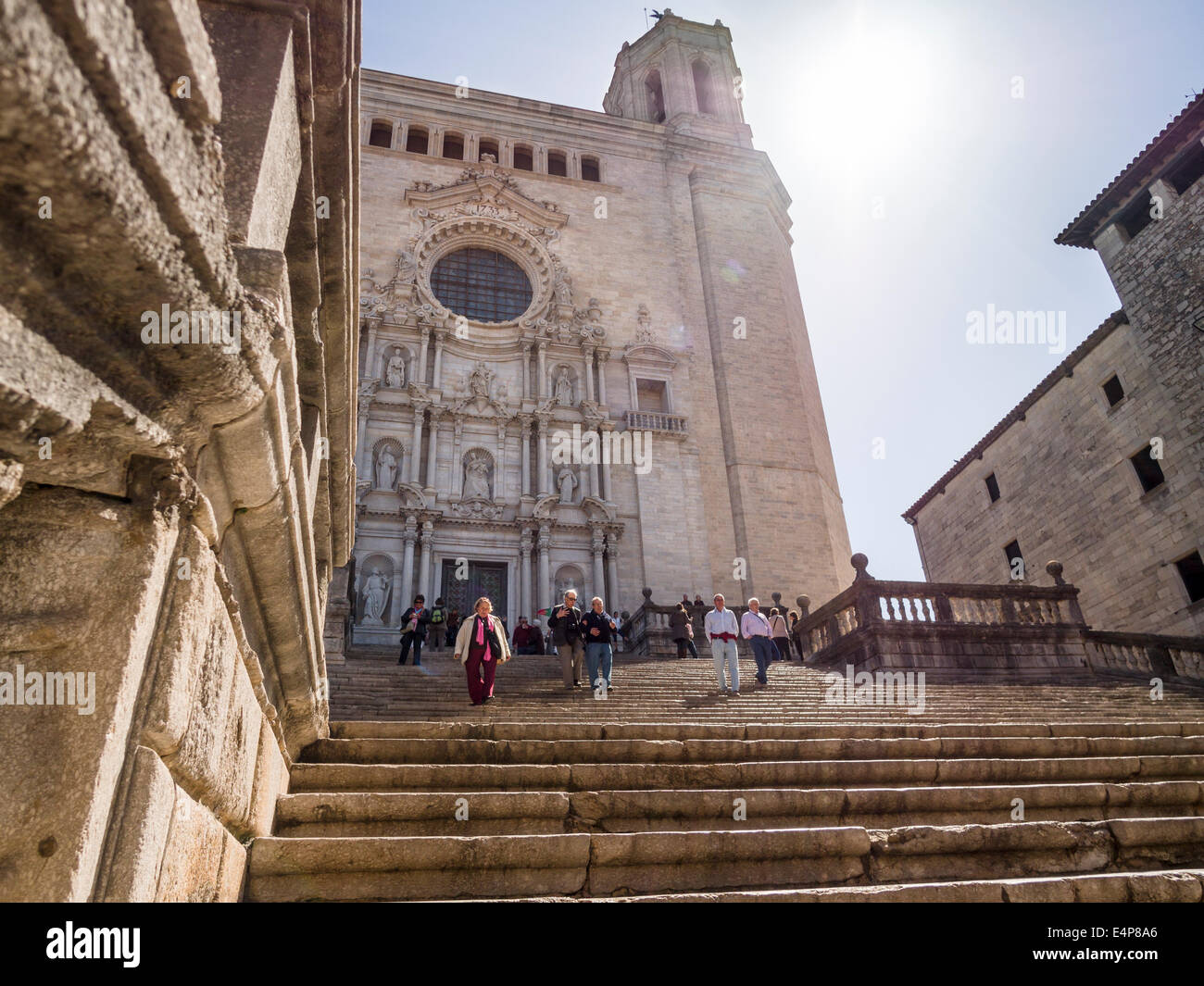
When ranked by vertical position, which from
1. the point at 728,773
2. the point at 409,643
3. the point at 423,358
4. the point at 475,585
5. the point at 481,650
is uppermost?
the point at 423,358

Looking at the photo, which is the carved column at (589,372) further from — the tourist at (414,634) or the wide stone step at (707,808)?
the wide stone step at (707,808)

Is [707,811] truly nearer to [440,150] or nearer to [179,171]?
[179,171]

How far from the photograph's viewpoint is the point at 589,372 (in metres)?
20.3

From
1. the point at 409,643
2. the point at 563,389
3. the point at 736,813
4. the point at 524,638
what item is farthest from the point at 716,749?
the point at 563,389

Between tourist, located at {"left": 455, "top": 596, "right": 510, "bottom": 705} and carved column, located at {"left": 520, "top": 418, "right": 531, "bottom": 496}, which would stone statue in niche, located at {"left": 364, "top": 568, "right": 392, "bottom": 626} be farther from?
tourist, located at {"left": 455, "top": 596, "right": 510, "bottom": 705}

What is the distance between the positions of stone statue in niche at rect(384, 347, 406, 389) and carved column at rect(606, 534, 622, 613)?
245 inches

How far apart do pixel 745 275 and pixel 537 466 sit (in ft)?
31.4

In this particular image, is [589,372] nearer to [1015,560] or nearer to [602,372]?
[602,372]

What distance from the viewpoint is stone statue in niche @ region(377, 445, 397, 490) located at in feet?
58.1

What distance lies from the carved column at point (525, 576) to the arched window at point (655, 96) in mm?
18806

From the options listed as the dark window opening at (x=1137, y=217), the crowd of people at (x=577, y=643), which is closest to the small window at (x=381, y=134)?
the crowd of people at (x=577, y=643)

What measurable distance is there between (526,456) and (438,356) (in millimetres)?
3424

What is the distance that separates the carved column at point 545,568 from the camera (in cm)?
1766

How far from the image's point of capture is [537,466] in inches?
754
